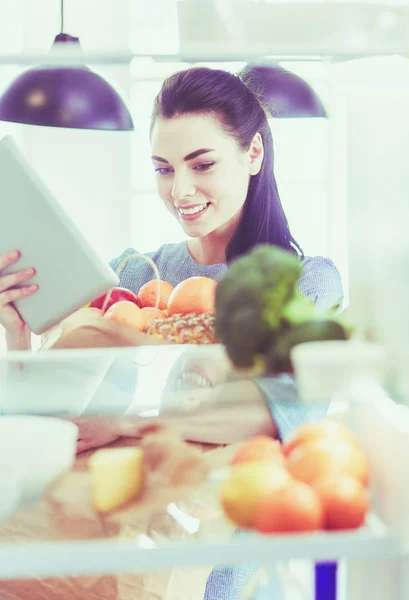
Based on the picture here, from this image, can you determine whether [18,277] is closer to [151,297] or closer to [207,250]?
[151,297]

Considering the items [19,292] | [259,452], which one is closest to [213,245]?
[19,292]

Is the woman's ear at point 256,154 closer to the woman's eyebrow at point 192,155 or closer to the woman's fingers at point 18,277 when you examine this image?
the woman's eyebrow at point 192,155

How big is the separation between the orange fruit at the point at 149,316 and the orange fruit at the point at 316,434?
25 cm

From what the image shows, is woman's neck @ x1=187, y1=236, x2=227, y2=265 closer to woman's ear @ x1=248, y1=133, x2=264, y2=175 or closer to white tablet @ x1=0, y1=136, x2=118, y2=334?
woman's ear @ x1=248, y1=133, x2=264, y2=175

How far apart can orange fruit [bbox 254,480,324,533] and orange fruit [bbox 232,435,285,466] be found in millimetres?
55

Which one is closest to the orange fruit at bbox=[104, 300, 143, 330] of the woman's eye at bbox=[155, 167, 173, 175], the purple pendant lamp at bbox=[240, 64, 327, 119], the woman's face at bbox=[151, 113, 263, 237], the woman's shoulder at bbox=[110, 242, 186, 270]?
the woman's face at bbox=[151, 113, 263, 237]

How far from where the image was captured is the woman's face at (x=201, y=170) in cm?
117

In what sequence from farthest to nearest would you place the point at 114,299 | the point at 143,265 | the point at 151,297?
the point at 143,265 < the point at 151,297 < the point at 114,299

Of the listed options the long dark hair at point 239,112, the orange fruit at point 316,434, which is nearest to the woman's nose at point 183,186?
the long dark hair at point 239,112

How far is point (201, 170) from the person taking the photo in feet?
3.79

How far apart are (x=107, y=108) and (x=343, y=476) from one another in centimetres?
78

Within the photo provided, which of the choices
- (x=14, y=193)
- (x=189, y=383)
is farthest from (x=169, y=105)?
(x=189, y=383)

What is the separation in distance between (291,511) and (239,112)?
89 centimetres

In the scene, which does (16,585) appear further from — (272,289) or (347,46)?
(347,46)
